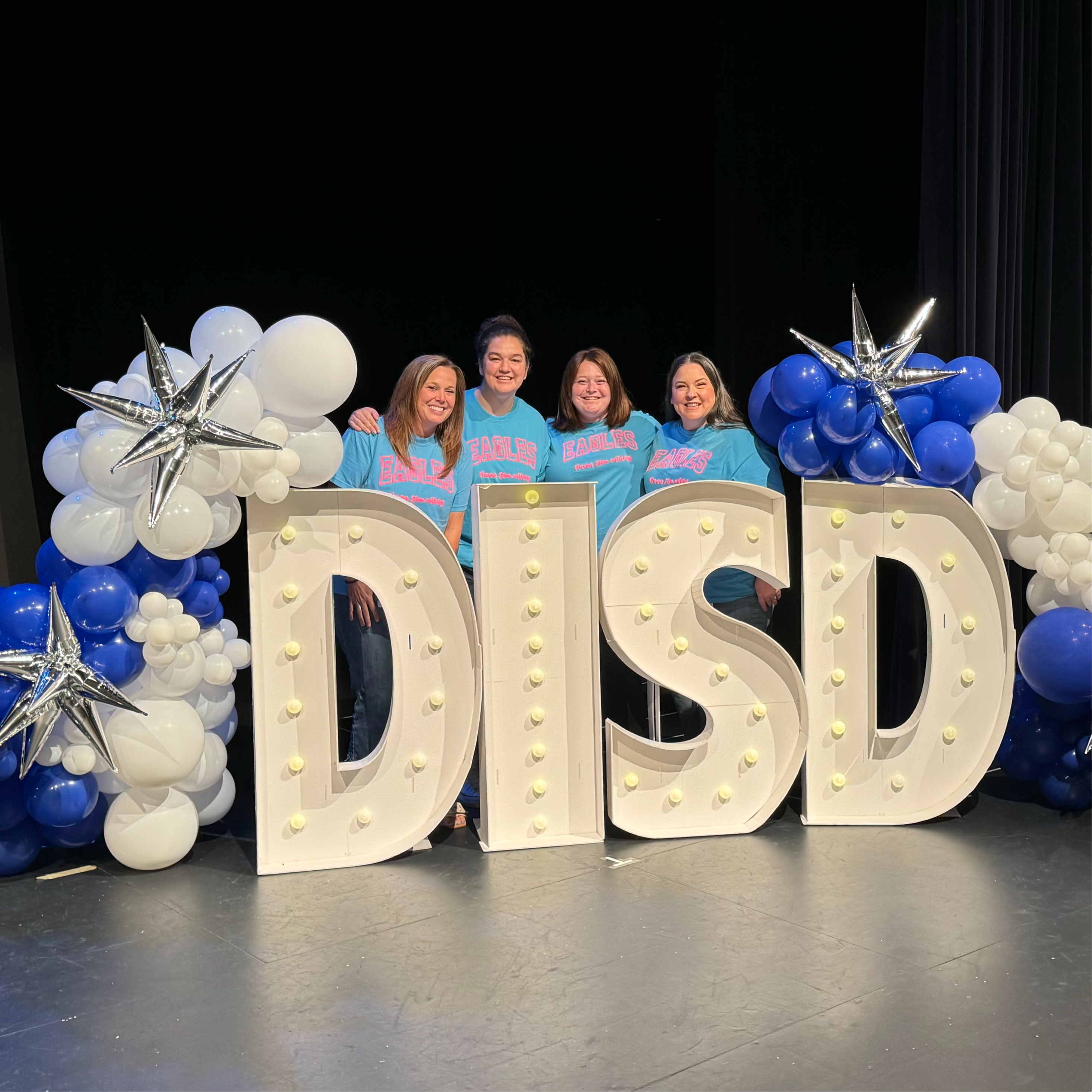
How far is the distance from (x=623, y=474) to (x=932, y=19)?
2.03m

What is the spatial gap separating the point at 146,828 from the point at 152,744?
10.1 inches

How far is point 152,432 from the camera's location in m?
2.89

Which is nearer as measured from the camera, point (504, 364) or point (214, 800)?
point (214, 800)

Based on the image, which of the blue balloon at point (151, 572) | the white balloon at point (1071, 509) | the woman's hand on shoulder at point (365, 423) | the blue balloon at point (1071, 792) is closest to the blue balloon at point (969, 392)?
the white balloon at point (1071, 509)

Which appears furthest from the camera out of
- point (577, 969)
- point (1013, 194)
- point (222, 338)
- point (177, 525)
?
point (1013, 194)

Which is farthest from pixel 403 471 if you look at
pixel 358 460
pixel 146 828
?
pixel 146 828

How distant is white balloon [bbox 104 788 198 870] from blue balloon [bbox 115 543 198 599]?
0.51 meters

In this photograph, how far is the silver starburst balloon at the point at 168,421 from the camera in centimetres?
288

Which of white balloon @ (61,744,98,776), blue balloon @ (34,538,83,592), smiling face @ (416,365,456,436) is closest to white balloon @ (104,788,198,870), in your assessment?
white balloon @ (61,744,98,776)

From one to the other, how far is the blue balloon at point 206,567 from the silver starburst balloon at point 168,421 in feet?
1.00

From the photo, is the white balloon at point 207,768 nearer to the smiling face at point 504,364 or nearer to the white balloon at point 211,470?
the white balloon at point 211,470

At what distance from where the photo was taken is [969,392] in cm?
346

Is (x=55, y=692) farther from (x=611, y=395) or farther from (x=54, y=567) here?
(x=611, y=395)

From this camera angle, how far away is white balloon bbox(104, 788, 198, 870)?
3.12m
